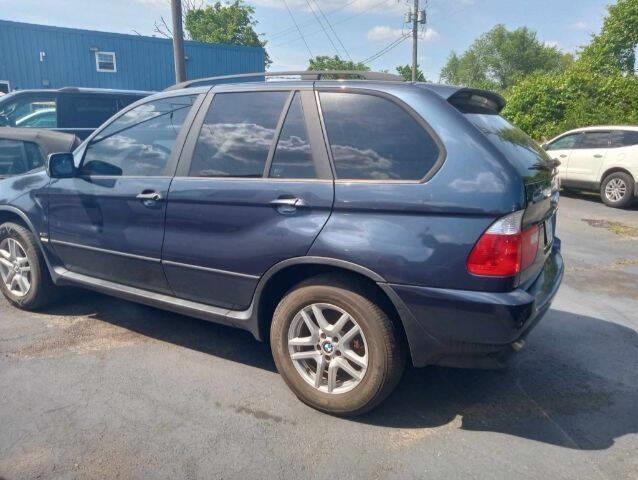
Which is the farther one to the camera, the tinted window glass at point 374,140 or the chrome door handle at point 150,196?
the chrome door handle at point 150,196

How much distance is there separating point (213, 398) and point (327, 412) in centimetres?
71

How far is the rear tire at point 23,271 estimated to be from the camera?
13.9ft

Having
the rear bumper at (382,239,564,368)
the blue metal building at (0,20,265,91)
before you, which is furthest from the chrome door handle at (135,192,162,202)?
the blue metal building at (0,20,265,91)

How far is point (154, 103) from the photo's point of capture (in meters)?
3.73

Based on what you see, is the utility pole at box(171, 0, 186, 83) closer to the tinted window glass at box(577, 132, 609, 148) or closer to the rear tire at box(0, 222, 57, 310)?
the rear tire at box(0, 222, 57, 310)

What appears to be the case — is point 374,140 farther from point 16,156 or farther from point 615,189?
point 615,189

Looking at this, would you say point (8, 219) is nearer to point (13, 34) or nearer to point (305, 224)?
point (305, 224)

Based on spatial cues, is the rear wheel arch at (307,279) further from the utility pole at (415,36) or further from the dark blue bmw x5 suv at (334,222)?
the utility pole at (415,36)

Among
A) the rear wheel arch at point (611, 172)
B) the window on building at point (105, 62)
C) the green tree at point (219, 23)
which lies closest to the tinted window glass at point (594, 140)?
the rear wheel arch at point (611, 172)

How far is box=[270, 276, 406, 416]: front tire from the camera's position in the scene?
2.72 meters

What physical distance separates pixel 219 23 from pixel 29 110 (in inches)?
1701

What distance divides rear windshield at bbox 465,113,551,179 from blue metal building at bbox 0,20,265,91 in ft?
71.5

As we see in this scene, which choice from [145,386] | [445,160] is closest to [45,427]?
[145,386]

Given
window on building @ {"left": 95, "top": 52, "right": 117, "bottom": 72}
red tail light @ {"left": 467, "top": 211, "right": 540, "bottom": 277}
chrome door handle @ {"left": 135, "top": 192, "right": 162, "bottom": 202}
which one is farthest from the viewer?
window on building @ {"left": 95, "top": 52, "right": 117, "bottom": 72}
